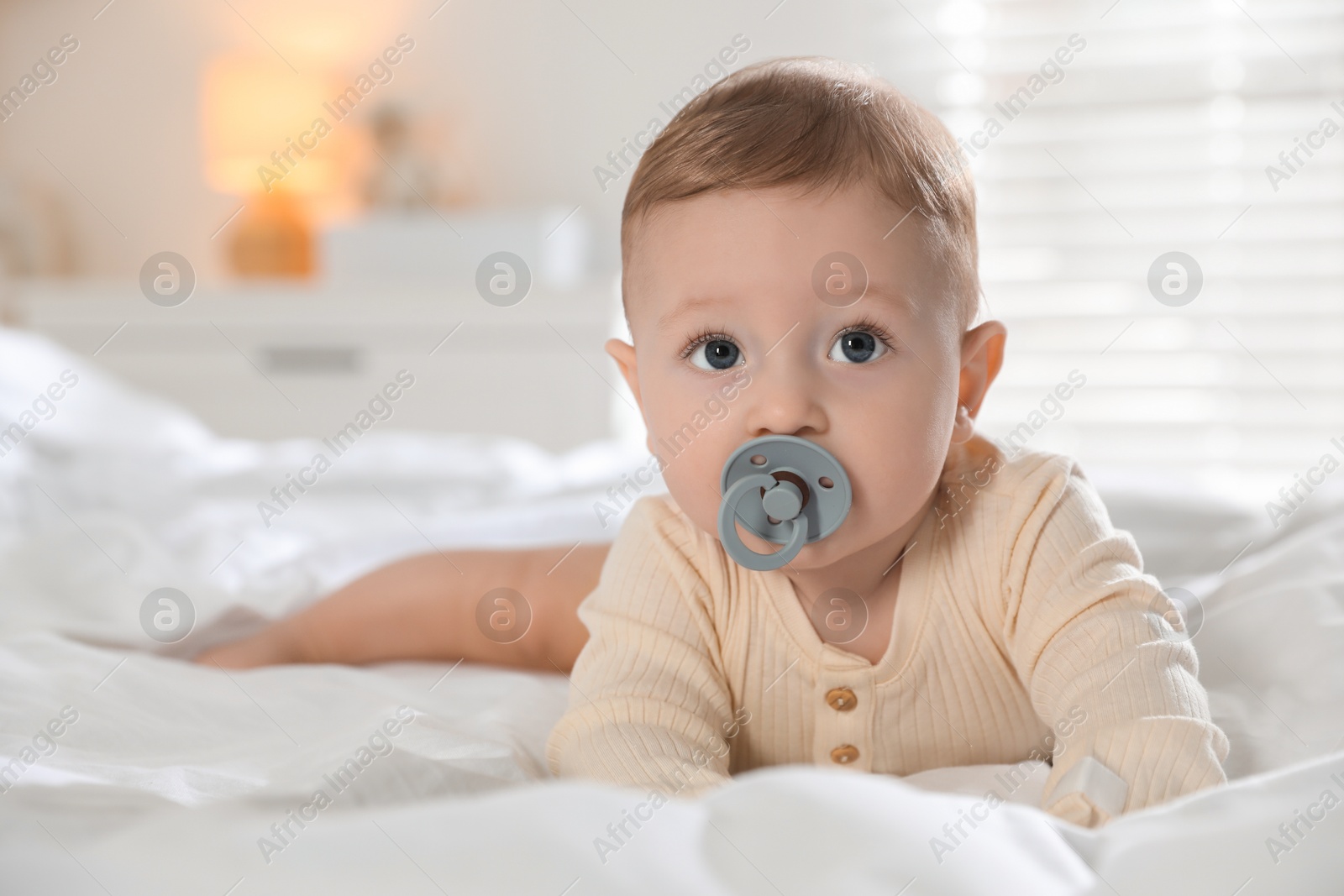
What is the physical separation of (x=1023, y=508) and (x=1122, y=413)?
2.08m

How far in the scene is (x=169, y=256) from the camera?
3143mm

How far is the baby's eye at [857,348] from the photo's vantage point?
61cm

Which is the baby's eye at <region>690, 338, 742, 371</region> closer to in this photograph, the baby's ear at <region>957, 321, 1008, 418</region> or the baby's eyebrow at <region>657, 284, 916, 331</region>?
the baby's eyebrow at <region>657, 284, 916, 331</region>

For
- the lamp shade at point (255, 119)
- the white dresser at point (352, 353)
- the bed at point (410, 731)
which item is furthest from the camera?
the lamp shade at point (255, 119)

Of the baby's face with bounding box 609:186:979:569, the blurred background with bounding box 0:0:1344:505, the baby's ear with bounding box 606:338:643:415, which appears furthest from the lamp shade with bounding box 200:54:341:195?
the baby's face with bounding box 609:186:979:569

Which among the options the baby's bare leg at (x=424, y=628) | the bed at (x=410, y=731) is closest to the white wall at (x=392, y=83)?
the bed at (x=410, y=731)

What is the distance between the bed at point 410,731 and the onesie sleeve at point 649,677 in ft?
0.15

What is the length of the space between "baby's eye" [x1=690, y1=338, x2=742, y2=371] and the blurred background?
166 centimetres

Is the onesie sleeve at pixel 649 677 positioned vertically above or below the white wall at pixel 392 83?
below

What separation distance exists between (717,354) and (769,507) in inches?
3.8

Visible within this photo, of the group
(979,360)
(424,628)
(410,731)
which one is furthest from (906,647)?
(424,628)

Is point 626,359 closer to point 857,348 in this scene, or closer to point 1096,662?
point 857,348

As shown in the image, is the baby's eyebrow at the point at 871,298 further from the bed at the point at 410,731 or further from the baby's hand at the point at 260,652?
the baby's hand at the point at 260,652

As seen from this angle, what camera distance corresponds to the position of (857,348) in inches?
24.4
